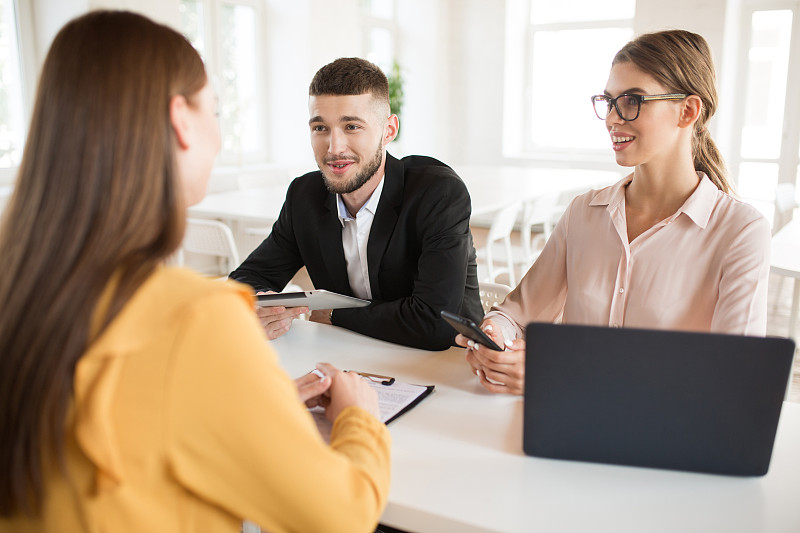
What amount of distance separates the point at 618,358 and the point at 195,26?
5545mm

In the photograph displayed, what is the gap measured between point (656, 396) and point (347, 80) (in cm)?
134

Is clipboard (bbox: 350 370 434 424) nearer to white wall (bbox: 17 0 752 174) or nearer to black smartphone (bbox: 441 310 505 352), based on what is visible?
black smartphone (bbox: 441 310 505 352)

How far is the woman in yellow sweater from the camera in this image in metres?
0.75

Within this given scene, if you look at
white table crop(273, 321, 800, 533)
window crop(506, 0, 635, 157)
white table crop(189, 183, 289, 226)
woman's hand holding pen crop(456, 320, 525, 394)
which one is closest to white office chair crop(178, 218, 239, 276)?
white table crop(189, 183, 289, 226)

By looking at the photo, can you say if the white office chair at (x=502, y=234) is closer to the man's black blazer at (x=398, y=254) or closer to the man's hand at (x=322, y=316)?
the man's black blazer at (x=398, y=254)

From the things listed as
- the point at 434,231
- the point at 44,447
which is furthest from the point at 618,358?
the point at 434,231

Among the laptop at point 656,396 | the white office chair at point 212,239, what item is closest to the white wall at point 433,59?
the white office chair at point 212,239

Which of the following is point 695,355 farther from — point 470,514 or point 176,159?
point 176,159

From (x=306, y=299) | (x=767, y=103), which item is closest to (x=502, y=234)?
(x=306, y=299)

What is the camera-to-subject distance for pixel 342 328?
197 cm

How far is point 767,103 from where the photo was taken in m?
6.91

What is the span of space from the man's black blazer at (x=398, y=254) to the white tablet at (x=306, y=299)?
81mm

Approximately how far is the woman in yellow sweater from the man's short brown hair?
1268 millimetres

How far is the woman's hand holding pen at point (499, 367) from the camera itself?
1459mm
